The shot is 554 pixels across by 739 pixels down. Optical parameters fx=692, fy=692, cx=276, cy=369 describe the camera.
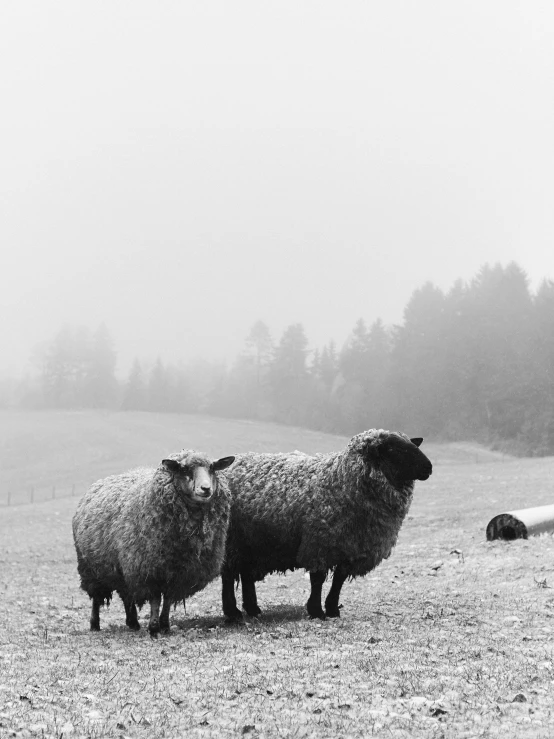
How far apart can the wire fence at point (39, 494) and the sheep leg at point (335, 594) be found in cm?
4179

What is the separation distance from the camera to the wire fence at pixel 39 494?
165 feet

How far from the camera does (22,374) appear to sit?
323 ft

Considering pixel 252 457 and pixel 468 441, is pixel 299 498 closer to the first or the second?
pixel 252 457

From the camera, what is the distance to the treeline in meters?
54.7

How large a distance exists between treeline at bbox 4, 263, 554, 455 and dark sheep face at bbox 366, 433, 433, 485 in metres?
44.2

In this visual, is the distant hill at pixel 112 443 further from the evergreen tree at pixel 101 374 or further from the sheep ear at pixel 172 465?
the sheep ear at pixel 172 465

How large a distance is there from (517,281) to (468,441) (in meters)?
18.7

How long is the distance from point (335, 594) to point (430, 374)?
47.1 m

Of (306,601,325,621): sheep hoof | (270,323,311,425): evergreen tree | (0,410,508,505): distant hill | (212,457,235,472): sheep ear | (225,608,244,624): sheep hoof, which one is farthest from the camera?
(270,323,311,425): evergreen tree

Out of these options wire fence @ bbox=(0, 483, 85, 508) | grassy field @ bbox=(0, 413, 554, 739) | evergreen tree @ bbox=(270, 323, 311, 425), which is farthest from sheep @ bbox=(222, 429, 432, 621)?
evergreen tree @ bbox=(270, 323, 311, 425)

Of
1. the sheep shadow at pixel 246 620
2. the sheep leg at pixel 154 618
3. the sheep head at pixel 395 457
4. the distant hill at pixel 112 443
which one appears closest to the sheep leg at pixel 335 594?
the sheep shadow at pixel 246 620

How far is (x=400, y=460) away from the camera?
11297 mm

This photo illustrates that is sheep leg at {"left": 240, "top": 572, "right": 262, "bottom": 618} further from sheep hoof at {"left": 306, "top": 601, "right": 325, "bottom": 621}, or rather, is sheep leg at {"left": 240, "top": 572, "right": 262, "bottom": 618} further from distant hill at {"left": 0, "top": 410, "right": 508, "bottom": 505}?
distant hill at {"left": 0, "top": 410, "right": 508, "bottom": 505}

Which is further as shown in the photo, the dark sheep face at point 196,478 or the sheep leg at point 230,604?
the sheep leg at point 230,604
